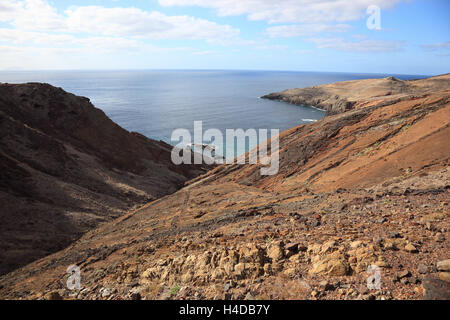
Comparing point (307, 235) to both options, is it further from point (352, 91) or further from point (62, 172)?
point (352, 91)

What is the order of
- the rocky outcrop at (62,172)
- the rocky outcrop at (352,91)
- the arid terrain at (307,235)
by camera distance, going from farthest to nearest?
the rocky outcrop at (352,91) → the rocky outcrop at (62,172) → the arid terrain at (307,235)

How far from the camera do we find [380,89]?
318ft

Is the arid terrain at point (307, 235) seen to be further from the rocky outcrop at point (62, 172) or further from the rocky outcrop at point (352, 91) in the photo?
the rocky outcrop at point (352, 91)

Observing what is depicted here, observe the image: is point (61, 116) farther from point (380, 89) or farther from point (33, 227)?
point (380, 89)

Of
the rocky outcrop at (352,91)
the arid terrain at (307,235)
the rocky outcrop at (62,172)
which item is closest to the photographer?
the arid terrain at (307,235)

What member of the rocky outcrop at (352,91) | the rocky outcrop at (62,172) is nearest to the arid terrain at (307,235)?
the rocky outcrop at (62,172)

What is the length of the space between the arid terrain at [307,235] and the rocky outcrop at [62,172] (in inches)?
46.6

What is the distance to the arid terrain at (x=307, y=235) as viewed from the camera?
6.34m

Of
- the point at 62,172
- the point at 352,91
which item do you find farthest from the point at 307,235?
the point at 352,91

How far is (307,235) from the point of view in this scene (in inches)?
345

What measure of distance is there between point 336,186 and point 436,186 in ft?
18.2

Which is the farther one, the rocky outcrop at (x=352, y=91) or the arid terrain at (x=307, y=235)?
the rocky outcrop at (x=352, y=91)

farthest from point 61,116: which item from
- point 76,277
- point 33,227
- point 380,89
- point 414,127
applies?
point 380,89

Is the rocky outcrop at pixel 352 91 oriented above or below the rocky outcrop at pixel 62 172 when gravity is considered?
above
